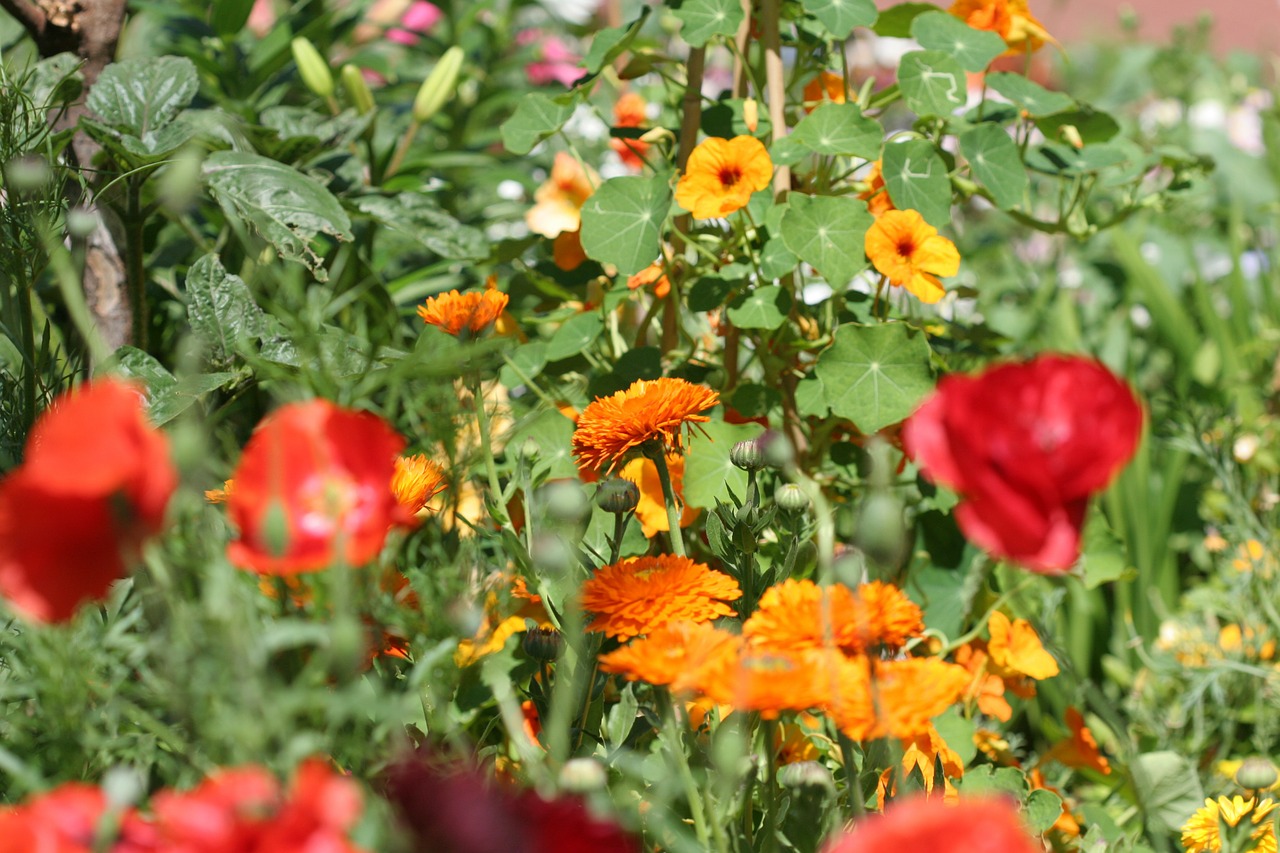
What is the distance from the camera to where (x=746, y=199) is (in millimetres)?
922

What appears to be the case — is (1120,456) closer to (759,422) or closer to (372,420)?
(372,420)

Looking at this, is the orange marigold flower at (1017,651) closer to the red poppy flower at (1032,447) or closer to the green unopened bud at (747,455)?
the green unopened bud at (747,455)

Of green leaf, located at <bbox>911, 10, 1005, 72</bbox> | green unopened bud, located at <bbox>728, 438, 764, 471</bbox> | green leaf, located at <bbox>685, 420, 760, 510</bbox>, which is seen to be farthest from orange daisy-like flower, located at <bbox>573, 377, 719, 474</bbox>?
green leaf, located at <bbox>911, 10, 1005, 72</bbox>

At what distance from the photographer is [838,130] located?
974mm

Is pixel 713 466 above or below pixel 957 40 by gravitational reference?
below

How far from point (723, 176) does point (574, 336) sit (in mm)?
215

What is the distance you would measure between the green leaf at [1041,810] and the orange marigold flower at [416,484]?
1.44 feet

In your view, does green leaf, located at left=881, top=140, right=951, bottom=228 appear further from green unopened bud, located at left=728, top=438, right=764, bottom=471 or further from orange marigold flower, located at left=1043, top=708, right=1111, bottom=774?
orange marigold flower, located at left=1043, top=708, right=1111, bottom=774

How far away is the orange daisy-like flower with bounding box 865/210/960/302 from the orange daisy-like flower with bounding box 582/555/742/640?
1.25ft

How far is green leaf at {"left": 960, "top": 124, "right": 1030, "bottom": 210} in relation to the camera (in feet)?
3.42

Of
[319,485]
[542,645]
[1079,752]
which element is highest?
[319,485]

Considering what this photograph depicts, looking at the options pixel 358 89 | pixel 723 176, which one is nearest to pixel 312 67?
pixel 358 89

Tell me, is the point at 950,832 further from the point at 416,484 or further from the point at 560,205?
the point at 560,205

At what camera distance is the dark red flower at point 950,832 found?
1.18ft
